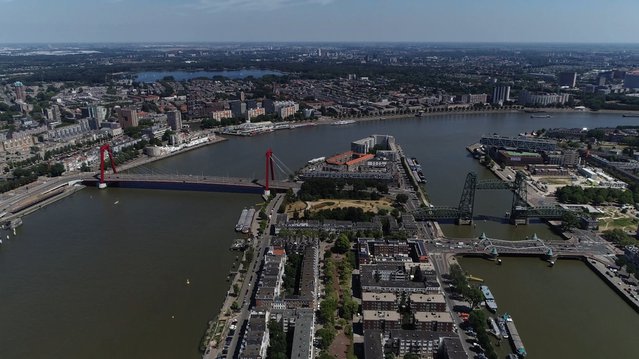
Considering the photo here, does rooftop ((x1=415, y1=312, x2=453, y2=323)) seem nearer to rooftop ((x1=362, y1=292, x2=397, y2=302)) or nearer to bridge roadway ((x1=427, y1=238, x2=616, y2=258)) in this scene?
rooftop ((x1=362, y1=292, x2=397, y2=302))

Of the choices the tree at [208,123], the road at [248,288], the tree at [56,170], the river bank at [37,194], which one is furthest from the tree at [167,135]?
the road at [248,288]

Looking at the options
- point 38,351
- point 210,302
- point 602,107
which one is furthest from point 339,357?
point 602,107

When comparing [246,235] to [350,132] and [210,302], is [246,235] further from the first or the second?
[350,132]

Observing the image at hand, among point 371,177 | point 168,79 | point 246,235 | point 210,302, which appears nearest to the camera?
point 210,302

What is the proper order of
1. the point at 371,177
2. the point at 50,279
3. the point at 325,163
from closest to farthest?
the point at 50,279 < the point at 371,177 < the point at 325,163

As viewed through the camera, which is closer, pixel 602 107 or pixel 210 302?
pixel 210 302

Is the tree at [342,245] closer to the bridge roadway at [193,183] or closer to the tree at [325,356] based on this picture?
the tree at [325,356]

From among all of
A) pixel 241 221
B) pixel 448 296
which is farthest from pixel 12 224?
pixel 448 296
